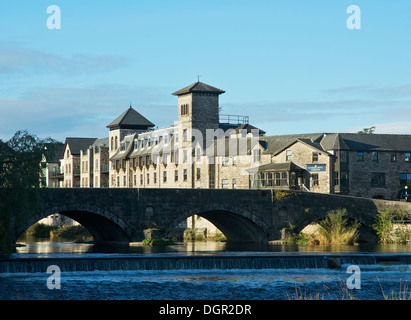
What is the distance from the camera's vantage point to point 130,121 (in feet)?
365

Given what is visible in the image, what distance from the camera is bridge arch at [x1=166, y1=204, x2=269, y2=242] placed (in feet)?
213

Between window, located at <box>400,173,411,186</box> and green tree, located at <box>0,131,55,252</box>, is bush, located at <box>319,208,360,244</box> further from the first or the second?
green tree, located at <box>0,131,55,252</box>

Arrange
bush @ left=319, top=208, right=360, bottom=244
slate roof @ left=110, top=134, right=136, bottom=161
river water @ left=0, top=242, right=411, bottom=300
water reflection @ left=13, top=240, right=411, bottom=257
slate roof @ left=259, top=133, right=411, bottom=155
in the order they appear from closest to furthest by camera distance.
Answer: river water @ left=0, top=242, right=411, bottom=300 → water reflection @ left=13, top=240, right=411, bottom=257 → bush @ left=319, top=208, right=360, bottom=244 → slate roof @ left=259, top=133, right=411, bottom=155 → slate roof @ left=110, top=134, right=136, bottom=161

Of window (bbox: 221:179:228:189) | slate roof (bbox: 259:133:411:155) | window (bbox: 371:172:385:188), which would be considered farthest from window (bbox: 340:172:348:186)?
window (bbox: 221:179:228:189)

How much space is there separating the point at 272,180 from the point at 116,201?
2427cm

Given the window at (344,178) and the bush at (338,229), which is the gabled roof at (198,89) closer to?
the window at (344,178)

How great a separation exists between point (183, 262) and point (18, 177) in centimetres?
971

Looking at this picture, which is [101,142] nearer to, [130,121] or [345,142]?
[130,121]

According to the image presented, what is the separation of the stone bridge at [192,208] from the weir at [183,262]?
1913 centimetres

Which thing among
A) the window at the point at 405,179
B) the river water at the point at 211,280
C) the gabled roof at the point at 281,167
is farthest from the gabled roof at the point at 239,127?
the river water at the point at 211,280

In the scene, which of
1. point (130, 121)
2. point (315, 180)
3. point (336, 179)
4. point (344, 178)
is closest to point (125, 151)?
point (130, 121)

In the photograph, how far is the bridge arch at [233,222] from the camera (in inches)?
2552

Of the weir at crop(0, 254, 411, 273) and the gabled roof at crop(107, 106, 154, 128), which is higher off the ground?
the gabled roof at crop(107, 106, 154, 128)

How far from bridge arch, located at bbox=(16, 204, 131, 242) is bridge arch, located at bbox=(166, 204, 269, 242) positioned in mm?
4449
